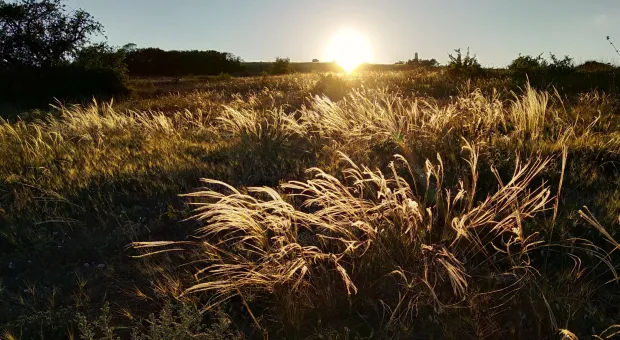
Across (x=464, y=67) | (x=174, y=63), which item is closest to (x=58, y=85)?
(x=464, y=67)

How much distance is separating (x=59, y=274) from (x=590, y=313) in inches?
143

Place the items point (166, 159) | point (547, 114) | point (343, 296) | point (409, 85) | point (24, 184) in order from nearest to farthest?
A: point (343, 296) < point (24, 184) < point (166, 159) < point (547, 114) < point (409, 85)

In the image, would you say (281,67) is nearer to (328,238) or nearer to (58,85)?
(58,85)

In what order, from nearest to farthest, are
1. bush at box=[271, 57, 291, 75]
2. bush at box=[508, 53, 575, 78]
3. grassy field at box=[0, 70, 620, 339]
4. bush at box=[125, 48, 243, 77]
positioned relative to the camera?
grassy field at box=[0, 70, 620, 339] → bush at box=[508, 53, 575, 78] → bush at box=[271, 57, 291, 75] → bush at box=[125, 48, 243, 77]

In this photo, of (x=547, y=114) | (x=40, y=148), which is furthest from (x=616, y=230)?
(x=40, y=148)

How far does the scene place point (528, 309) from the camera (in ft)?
8.91

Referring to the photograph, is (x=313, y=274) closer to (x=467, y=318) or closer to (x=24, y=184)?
(x=467, y=318)

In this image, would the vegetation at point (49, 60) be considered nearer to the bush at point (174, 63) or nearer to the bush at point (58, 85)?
the bush at point (58, 85)

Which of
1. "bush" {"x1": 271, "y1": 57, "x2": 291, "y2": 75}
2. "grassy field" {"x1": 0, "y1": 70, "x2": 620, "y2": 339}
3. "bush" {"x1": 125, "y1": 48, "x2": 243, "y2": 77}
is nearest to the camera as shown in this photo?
"grassy field" {"x1": 0, "y1": 70, "x2": 620, "y2": 339}

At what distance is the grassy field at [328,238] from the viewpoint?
2.76 metres

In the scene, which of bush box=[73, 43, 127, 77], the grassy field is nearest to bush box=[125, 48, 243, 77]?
bush box=[73, 43, 127, 77]

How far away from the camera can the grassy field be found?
9.06ft

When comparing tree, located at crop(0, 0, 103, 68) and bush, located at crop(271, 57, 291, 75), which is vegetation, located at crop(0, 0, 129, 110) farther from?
bush, located at crop(271, 57, 291, 75)

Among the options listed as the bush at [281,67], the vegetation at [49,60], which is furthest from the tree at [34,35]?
the bush at [281,67]
